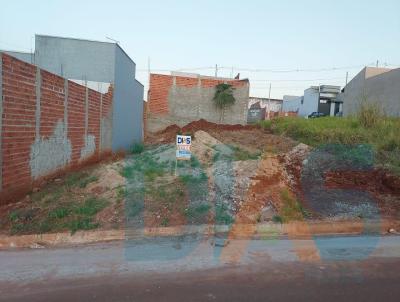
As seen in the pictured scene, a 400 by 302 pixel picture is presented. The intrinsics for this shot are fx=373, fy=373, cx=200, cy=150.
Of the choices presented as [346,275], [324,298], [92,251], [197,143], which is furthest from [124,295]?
[197,143]

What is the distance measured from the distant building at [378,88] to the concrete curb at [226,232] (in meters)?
17.5

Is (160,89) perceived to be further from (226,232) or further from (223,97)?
(226,232)

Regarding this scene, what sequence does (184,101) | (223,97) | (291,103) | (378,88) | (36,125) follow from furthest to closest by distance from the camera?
(291,103) → (378,88) → (184,101) → (223,97) → (36,125)

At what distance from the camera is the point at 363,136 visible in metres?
15.0

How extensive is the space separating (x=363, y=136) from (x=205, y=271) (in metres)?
12.4

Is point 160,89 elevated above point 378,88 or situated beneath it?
situated beneath

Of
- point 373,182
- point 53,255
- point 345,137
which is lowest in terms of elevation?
point 53,255

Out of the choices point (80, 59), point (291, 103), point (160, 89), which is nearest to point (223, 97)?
point (160, 89)

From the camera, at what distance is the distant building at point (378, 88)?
27.5 m

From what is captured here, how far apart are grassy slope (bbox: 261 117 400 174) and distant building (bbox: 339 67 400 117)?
5770mm

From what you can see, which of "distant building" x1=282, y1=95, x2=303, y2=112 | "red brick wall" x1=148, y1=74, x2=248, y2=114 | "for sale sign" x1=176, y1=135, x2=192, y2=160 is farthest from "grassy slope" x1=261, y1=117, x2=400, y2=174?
"distant building" x1=282, y1=95, x2=303, y2=112

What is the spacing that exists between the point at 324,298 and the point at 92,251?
3.19m

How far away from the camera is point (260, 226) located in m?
6.53

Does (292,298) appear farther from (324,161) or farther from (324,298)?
(324,161)
